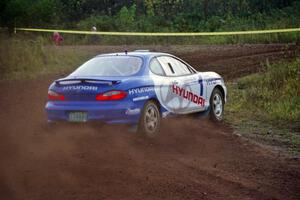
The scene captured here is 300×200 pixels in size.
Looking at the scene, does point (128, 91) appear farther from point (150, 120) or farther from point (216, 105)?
point (216, 105)

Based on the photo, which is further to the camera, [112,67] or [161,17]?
[161,17]

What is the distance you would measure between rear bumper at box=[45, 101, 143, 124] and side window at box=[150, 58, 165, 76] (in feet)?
3.52

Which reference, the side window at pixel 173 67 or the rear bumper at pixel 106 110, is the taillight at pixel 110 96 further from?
the side window at pixel 173 67

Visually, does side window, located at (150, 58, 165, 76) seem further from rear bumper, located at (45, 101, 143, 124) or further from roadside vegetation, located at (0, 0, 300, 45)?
roadside vegetation, located at (0, 0, 300, 45)

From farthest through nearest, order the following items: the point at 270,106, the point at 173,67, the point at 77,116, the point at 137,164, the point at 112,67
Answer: the point at 270,106, the point at 173,67, the point at 112,67, the point at 77,116, the point at 137,164

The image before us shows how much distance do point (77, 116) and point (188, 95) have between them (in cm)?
248

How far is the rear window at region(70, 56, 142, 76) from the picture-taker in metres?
10.3

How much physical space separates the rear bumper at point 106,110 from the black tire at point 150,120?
0.14 m

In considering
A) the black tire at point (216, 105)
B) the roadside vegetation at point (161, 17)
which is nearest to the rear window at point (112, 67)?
the black tire at point (216, 105)

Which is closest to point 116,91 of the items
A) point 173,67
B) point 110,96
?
point 110,96

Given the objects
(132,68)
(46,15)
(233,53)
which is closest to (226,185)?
(132,68)

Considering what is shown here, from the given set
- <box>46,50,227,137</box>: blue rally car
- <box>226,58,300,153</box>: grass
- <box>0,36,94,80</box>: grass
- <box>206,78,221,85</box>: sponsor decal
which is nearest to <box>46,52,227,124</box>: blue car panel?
<box>46,50,227,137</box>: blue rally car

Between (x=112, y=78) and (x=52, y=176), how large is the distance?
285 centimetres

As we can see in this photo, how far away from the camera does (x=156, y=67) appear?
10.8 m
